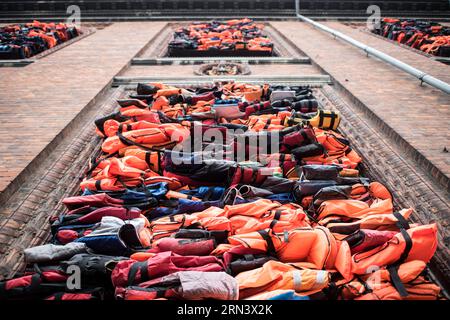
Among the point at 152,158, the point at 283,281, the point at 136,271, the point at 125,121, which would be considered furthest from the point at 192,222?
the point at 125,121

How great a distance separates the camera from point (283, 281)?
2711mm

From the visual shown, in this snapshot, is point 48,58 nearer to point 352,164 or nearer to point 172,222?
point 172,222

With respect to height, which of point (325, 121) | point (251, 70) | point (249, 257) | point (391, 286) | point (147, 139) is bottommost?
point (391, 286)

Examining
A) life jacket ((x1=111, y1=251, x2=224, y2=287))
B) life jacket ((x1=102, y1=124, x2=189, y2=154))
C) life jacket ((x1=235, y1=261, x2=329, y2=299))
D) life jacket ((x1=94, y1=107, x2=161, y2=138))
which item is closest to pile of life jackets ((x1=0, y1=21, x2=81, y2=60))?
life jacket ((x1=94, y1=107, x2=161, y2=138))

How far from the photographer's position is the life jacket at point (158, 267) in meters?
2.73

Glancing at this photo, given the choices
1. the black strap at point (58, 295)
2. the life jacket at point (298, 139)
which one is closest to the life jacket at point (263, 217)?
the life jacket at point (298, 139)

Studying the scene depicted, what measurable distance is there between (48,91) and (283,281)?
251 inches

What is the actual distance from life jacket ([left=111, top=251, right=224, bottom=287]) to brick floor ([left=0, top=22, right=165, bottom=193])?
6.69 ft

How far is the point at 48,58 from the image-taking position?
9.18 meters

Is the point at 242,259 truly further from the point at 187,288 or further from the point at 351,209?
the point at 351,209

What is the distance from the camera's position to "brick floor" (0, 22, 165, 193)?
463cm

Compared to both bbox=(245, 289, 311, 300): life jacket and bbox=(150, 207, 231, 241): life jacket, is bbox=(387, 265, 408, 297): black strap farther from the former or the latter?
bbox=(150, 207, 231, 241): life jacket

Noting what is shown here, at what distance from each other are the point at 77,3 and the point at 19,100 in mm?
13582
